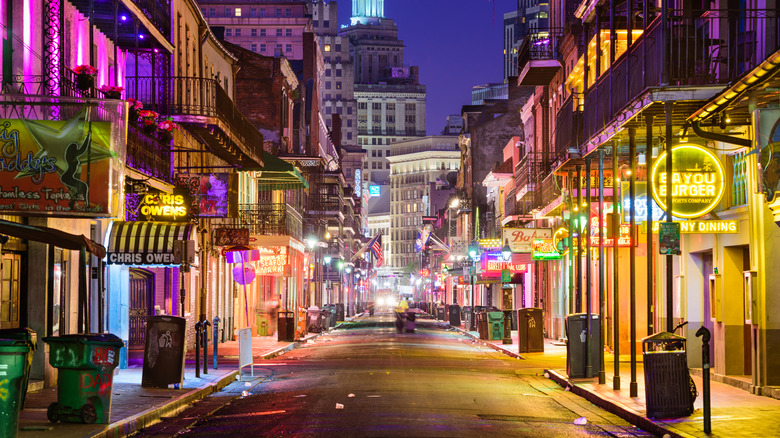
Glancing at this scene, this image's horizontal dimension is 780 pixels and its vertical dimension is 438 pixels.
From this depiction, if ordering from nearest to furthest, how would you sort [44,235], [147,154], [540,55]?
1. [44,235]
2. [147,154]
3. [540,55]

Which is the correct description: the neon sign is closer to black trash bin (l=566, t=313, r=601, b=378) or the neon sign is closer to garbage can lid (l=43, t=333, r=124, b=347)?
black trash bin (l=566, t=313, r=601, b=378)

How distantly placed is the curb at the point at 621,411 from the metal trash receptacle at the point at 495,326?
1985cm

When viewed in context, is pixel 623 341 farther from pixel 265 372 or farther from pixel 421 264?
pixel 421 264

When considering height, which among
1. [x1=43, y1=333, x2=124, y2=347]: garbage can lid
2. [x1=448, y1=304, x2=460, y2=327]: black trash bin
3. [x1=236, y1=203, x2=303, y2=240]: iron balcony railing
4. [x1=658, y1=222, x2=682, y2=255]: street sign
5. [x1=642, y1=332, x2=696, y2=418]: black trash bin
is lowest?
[x1=448, y1=304, x2=460, y2=327]: black trash bin

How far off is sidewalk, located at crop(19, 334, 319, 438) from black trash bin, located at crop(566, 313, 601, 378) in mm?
6845

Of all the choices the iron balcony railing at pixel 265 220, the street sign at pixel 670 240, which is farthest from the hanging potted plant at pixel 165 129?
the iron balcony railing at pixel 265 220

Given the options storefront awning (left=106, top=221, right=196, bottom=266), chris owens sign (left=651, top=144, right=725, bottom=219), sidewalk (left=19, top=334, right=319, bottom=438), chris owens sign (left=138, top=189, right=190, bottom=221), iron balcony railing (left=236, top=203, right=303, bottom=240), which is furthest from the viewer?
iron balcony railing (left=236, top=203, right=303, bottom=240)

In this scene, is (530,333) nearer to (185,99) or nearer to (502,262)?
(185,99)

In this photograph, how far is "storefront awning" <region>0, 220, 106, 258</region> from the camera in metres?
12.5

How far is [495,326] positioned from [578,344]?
2075cm

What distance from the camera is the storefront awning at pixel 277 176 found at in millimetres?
39844

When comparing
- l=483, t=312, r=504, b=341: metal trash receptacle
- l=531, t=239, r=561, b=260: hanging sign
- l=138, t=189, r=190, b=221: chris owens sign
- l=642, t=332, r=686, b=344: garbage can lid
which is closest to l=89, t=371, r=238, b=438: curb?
l=138, t=189, r=190, b=221: chris owens sign

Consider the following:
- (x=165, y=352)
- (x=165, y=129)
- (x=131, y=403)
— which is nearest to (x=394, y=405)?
(x=131, y=403)

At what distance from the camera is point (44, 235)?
13359mm
